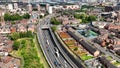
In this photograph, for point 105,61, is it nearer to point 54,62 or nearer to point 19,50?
point 54,62

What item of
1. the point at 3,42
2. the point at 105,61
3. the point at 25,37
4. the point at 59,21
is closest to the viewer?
the point at 105,61

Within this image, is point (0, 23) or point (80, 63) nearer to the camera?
point (80, 63)

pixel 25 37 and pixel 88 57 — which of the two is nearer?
pixel 88 57

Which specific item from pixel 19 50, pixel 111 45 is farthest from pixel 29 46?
pixel 111 45

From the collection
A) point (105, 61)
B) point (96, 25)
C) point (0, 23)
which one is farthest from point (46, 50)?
point (0, 23)

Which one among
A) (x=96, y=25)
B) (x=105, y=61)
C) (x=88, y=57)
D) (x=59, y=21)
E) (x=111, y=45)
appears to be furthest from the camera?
(x=59, y=21)

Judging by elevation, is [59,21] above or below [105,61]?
below

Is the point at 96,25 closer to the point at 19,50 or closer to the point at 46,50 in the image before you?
the point at 46,50

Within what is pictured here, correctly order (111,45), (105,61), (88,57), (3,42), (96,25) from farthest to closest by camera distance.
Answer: (96,25) < (3,42) < (111,45) < (88,57) < (105,61)

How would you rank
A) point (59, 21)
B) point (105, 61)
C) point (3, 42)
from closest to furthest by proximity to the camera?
1. point (105, 61)
2. point (3, 42)
3. point (59, 21)
